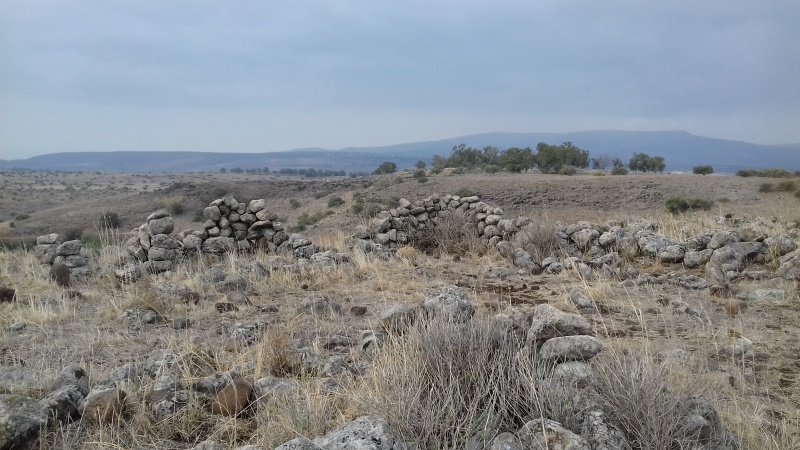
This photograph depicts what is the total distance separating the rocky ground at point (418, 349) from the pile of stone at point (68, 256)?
1.01ft

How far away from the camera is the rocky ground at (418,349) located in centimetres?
294

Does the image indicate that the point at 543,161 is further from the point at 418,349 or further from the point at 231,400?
the point at 231,400

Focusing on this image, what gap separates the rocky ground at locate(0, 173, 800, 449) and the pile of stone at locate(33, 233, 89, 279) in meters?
0.31

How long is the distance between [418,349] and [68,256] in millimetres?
8231

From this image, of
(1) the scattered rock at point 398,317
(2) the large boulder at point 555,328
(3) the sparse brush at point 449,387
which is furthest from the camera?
(1) the scattered rock at point 398,317

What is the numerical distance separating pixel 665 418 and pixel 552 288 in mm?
4638

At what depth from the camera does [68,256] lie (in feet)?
30.4

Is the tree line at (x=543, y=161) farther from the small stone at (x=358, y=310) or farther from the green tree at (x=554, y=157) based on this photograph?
the small stone at (x=358, y=310)

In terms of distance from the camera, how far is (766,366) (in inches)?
179

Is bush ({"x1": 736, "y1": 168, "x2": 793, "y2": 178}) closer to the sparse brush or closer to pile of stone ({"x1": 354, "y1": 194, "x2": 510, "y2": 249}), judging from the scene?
pile of stone ({"x1": 354, "y1": 194, "x2": 510, "y2": 249})

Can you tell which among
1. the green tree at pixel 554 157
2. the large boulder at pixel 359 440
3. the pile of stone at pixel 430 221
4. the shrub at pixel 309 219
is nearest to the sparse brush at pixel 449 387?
the large boulder at pixel 359 440

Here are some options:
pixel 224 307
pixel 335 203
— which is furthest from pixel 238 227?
pixel 335 203

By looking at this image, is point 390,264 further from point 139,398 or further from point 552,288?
point 139,398

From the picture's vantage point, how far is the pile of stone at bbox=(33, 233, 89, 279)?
8766 millimetres
